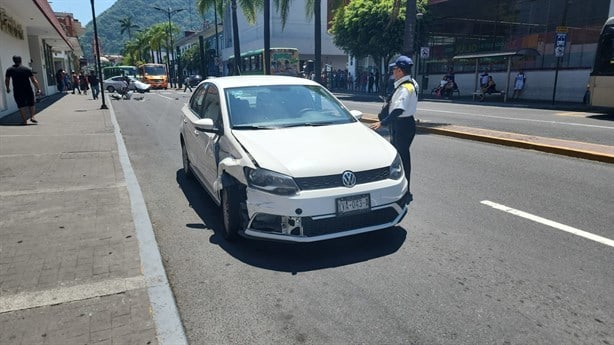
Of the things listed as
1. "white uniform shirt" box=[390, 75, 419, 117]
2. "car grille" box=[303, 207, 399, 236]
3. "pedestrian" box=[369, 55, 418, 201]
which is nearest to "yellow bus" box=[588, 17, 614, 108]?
"pedestrian" box=[369, 55, 418, 201]

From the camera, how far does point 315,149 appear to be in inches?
171

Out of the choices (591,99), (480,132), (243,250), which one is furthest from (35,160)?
(591,99)

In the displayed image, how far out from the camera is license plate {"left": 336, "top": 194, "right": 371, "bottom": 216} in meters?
3.98

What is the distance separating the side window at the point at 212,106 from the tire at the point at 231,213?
1055mm

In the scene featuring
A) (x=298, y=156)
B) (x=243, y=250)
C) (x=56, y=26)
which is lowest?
(x=243, y=250)

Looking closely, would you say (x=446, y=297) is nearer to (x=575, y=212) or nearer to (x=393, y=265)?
(x=393, y=265)

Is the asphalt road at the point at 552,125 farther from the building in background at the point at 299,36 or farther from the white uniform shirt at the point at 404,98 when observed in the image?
the building in background at the point at 299,36

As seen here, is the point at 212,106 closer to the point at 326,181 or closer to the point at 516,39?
the point at 326,181

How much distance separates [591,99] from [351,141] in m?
15.5

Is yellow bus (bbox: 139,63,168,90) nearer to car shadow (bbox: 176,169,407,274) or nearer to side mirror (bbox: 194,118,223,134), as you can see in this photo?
side mirror (bbox: 194,118,223,134)

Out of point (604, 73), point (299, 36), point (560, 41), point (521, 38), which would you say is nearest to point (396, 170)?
point (604, 73)

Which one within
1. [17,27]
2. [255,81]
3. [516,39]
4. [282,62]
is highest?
[516,39]

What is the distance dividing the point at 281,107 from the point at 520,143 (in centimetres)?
657

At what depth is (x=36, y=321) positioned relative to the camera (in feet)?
10.3
